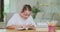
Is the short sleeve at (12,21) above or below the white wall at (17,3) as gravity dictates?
below

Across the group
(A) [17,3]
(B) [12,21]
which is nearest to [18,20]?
(B) [12,21]

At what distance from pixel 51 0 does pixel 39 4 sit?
426mm

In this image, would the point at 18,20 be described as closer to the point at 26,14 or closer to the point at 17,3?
the point at 26,14

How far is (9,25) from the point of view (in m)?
2.67

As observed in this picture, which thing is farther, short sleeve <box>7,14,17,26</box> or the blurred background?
the blurred background

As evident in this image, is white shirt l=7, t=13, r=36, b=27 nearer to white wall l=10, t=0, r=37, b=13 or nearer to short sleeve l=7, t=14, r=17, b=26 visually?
short sleeve l=7, t=14, r=17, b=26

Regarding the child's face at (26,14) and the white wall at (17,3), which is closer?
the child's face at (26,14)

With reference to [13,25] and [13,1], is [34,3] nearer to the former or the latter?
[13,1]

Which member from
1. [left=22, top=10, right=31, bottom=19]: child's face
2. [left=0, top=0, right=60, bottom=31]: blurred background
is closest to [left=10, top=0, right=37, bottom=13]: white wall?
[left=0, top=0, right=60, bottom=31]: blurred background

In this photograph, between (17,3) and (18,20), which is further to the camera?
(17,3)

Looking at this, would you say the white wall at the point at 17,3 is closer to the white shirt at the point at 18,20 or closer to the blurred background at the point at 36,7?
the blurred background at the point at 36,7

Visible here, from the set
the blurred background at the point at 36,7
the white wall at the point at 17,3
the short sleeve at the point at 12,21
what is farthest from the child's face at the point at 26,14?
the white wall at the point at 17,3

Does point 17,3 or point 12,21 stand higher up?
point 17,3

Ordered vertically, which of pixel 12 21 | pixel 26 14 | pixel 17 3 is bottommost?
pixel 12 21
